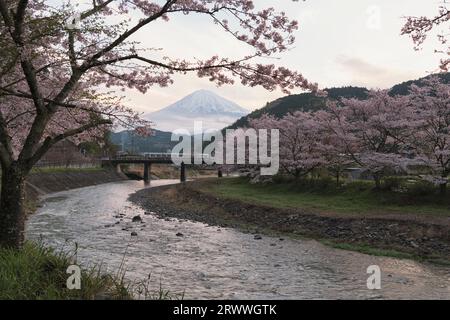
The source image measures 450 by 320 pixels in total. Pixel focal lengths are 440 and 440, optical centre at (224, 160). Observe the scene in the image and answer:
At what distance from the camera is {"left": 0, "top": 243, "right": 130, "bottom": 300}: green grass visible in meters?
8.23

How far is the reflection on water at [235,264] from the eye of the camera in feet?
43.2

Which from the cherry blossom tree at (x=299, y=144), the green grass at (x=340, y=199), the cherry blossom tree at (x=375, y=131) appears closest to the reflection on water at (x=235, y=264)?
the green grass at (x=340, y=199)

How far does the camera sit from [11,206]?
1026 centimetres

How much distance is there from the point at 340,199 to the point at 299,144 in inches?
506

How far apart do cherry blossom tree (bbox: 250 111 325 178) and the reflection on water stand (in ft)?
49.2

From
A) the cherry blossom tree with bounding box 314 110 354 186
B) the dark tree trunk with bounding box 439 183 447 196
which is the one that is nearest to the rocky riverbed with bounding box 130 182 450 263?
the dark tree trunk with bounding box 439 183 447 196

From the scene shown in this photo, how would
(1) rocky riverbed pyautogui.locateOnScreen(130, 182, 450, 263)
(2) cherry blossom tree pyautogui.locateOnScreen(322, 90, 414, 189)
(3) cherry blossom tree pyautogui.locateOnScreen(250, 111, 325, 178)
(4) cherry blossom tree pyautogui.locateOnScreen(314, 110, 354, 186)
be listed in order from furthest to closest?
(3) cherry blossom tree pyautogui.locateOnScreen(250, 111, 325, 178) → (4) cherry blossom tree pyautogui.locateOnScreen(314, 110, 354, 186) → (2) cherry blossom tree pyautogui.locateOnScreen(322, 90, 414, 189) → (1) rocky riverbed pyautogui.locateOnScreen(130, 182, 450, 263)

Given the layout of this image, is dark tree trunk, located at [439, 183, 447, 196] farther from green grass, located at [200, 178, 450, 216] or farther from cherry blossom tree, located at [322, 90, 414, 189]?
cherry blossom tree, located at [322, 90, 414, 189]

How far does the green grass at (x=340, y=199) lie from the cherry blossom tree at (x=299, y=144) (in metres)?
2.02

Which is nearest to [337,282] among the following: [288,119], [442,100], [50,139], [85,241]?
[50,139]

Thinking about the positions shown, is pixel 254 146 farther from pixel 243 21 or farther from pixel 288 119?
pixel 243 21

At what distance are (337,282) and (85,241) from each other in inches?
492

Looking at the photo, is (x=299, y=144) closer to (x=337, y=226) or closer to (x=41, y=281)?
(x=337, y=226)

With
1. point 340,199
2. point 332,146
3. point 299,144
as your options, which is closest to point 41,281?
point 340,199
